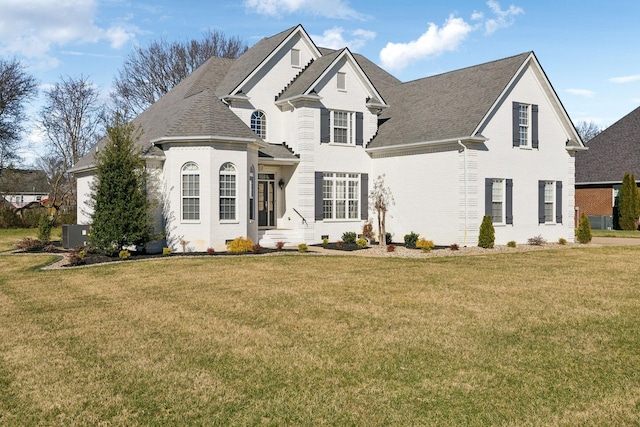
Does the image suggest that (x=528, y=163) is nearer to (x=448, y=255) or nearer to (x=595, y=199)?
(x=448, y=255)

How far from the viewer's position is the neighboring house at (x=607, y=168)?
3750cm

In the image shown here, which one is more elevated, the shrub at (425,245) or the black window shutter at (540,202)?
the black window shutter at (540,202)

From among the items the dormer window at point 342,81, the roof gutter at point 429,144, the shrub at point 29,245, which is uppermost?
the dormer window at point 342,81

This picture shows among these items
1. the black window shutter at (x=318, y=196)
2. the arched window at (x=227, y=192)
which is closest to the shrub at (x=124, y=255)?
the arched window at (x=227, y=192)

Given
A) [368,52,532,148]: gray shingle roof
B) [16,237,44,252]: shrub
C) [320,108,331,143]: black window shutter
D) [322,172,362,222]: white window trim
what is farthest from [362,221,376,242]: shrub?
[16,237,44,252]: shrub

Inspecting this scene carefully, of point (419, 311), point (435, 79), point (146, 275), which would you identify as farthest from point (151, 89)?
point (419, 311)

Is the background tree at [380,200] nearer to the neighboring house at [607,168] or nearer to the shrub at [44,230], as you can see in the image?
the shrub at [44,230]

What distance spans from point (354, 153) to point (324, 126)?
1884mm

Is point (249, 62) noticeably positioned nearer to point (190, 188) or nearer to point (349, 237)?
point (190, 188)

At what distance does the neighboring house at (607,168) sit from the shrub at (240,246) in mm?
25399

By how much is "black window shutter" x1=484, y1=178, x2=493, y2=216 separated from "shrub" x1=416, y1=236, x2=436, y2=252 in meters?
2.50

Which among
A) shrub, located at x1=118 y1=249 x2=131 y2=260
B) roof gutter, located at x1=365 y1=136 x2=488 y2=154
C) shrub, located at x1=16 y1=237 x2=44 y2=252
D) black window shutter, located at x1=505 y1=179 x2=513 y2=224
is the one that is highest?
roof gutter, located at x1=365 y1=136 x2=488 y2=154

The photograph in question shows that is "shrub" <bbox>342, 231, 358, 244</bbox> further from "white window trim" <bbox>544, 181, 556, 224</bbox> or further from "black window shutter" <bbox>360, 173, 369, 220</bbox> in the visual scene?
"white window trim" <bbox>544, 181, 556, 224</bbox>

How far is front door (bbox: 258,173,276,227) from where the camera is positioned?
25.9m
